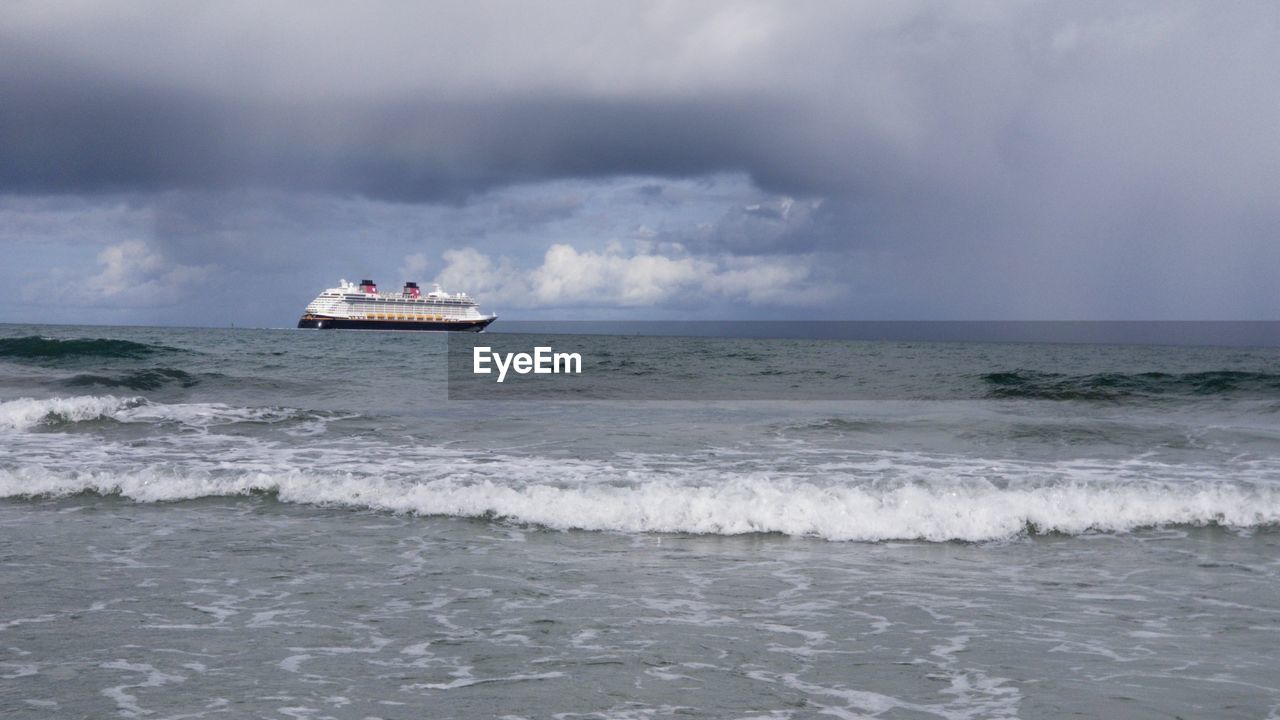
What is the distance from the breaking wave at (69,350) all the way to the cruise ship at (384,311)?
89.4 metres

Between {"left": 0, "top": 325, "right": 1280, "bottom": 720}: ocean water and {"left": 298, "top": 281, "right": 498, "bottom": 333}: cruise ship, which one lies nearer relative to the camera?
{"left": 0, "top": 325, "right": 1280, "bottom": 720}: ocean water

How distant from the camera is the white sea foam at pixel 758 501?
10.8m

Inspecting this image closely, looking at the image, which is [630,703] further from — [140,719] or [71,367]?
[71,367]

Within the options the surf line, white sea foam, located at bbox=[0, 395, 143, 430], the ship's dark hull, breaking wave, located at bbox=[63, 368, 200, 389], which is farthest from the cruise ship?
white sea foam, located at bbox=[0, 395, 143, 430]

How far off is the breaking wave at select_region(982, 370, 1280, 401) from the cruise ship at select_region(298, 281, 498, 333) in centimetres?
11136

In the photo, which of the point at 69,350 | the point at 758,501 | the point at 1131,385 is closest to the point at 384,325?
the point at 69,350

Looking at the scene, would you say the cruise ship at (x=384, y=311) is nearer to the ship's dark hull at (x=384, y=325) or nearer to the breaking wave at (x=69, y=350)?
the ship's dark hull at (x=384, y=325)

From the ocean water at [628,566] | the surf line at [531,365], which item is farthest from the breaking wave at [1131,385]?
the surf line at [531,365]

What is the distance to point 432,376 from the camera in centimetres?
3397

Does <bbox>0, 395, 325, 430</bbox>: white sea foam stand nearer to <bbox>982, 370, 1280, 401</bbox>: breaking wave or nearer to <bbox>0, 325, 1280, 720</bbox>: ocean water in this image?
<bbox>0, 325, 1280, 720</bbox>: ocean water

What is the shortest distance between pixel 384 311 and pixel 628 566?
131488 millimetres


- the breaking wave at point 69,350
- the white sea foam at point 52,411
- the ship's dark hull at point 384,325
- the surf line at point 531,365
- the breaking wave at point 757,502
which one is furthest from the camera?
the ship's dark hull at point 384,325

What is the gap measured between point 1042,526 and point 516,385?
22.1 metres

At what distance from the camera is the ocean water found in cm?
559
